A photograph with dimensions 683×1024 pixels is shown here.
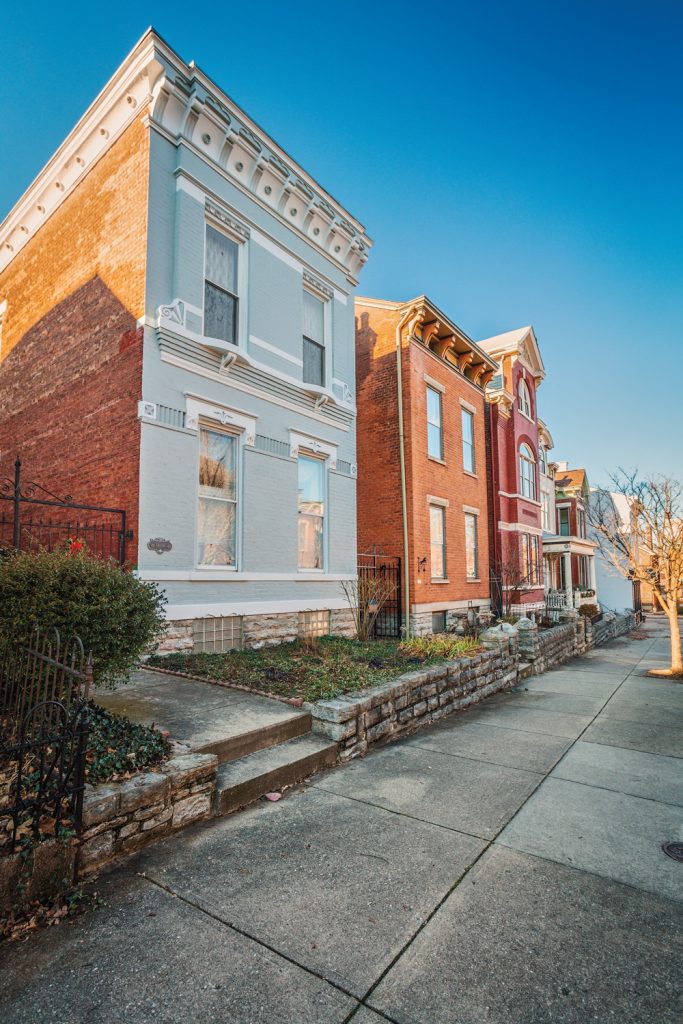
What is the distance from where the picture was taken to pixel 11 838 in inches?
119

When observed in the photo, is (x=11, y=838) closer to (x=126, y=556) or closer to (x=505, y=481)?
(x=126, y=556)

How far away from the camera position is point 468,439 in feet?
60.4

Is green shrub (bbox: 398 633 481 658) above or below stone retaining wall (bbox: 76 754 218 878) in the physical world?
above

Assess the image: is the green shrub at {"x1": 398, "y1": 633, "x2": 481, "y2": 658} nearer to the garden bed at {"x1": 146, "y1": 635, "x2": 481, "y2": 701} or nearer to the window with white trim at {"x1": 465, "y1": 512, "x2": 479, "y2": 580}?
the garden bed at {"x1": 146, "y1": 635, "x2": 481, "y2": 701}

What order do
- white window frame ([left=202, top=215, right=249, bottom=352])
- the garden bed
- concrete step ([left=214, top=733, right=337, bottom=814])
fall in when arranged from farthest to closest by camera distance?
white window frame ([left=202, top=215, right=249, bottom=352]), the garden bed, concrete step ([left=214, top=733, right=337, bottom=814])

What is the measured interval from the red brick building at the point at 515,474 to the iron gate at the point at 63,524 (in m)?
13.6

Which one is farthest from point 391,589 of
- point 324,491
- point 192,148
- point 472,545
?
point 192,148

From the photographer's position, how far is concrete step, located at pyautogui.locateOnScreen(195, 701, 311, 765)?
483cm

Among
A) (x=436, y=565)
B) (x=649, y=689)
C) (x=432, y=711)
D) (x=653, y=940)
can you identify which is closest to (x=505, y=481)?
(x=436, y=565)

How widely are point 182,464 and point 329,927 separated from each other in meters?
7.08

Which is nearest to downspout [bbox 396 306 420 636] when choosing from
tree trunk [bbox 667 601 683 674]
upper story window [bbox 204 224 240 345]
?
upper story window [bbox 204 224 240 345]

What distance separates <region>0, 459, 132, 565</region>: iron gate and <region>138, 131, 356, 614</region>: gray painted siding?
554mm

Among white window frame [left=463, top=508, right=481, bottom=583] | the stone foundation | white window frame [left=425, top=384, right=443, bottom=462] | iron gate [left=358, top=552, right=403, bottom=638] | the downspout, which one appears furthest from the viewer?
white window frame [left=463, top=508, right=481, bottom=583]

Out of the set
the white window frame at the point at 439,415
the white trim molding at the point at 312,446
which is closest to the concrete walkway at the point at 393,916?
the white trim molding at the point at 312,446
